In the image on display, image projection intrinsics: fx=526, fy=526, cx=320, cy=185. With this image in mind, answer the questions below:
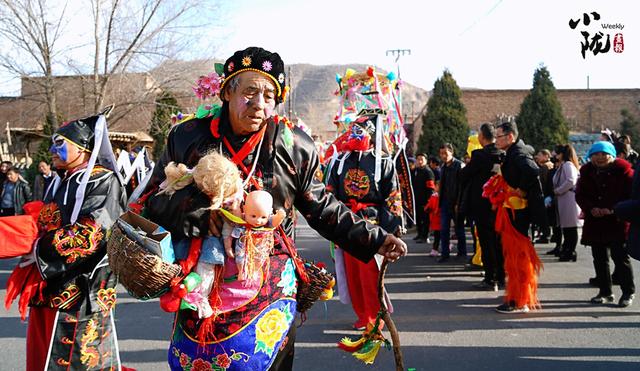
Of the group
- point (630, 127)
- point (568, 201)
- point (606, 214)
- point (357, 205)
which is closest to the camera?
point (357, 205)

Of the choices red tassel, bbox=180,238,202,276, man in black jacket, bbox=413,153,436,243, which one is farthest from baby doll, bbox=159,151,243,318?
man in black jacket, bbox=413,153,436,243

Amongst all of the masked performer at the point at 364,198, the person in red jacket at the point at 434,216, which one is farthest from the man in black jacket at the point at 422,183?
the masked performer at the point at 364,198

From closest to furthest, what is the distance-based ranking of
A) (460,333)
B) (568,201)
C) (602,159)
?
(460,333)
(602,159)
(568,201)

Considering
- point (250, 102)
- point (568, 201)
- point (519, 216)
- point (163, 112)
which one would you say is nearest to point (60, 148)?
point (250, 102)

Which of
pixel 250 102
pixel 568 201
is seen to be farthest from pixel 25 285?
pixel 568 201

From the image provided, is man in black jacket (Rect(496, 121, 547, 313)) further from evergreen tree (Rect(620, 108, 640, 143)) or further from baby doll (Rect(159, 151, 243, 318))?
evergreen tree (Rect(620, 108, 640, 143))

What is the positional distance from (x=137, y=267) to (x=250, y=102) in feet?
2.93

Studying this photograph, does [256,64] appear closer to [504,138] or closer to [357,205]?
[357,205]

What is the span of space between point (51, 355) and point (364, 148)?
346cm

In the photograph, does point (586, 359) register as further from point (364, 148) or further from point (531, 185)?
point (364, 148)

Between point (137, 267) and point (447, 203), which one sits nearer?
point (137, 267)

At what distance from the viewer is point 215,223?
86.7 inches

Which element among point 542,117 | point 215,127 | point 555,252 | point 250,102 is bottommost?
point 555,252

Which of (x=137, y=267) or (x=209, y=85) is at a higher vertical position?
(x=209, y=85)
